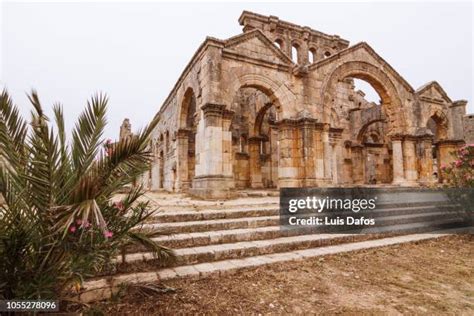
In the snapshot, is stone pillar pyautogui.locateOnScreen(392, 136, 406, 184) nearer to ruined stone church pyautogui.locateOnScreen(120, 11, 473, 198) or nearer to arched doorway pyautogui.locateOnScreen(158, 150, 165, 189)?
ruined stone church pyautogui.locateOnScreen(120, 11, 473, 198)

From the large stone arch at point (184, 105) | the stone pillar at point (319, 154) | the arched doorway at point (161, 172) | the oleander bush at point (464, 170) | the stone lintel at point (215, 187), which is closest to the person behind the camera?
the oleander bush at point (464, 170)

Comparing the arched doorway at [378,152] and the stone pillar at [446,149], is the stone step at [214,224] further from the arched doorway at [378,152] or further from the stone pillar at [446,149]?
the arched doorway at [378,152]

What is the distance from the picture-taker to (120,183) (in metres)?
2.42

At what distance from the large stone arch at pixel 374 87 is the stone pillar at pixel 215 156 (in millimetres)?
3918

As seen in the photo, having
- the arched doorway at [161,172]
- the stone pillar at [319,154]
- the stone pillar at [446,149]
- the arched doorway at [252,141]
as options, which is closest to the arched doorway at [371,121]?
the stone pillar at [319,154]

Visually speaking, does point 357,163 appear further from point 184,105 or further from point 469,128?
point 184,105

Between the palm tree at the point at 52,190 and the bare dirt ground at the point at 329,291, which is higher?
the palm tree at the point at 52,190

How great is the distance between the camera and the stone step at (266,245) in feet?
11.5

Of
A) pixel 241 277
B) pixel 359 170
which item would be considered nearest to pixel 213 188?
pixel 241 277

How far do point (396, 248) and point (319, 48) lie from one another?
16.3m

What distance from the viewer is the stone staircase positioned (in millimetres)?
3178

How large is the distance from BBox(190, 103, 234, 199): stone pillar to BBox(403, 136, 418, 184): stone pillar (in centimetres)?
782

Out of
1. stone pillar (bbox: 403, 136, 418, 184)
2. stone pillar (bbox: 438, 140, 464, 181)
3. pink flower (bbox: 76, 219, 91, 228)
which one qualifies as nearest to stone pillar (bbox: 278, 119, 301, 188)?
stone pillar (bbox: 403, 136, 418, 184)

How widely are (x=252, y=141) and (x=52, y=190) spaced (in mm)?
10699
